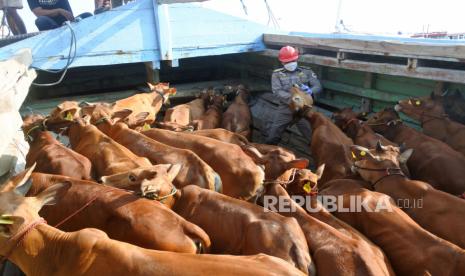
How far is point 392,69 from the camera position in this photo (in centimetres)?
643

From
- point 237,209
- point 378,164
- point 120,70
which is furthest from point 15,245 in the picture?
point 120,70

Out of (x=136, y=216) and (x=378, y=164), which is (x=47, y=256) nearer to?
(x=136, y=216)

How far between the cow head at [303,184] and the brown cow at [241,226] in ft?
3.06

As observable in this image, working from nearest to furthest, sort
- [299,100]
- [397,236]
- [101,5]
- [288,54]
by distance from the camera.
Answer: [397,236]
[299,100]
[288,54]
[101,5]

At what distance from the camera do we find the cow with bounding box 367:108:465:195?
17.3 feet

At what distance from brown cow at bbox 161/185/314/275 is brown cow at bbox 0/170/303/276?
1.93ft

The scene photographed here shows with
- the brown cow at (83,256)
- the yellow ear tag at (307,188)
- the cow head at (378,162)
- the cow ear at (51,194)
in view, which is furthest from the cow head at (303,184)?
the cow ear at (51,194)

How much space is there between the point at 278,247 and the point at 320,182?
8.43 ft

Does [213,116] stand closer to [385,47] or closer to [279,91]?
[279,91]

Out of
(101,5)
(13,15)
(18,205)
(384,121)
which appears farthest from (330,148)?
(13,15)

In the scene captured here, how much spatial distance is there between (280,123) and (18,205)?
521 centimetres

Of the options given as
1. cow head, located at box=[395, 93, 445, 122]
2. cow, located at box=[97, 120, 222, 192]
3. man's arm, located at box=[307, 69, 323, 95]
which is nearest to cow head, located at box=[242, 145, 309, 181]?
cow, located at box=[97, 120, 222, 192]

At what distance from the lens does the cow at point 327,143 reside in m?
6.03

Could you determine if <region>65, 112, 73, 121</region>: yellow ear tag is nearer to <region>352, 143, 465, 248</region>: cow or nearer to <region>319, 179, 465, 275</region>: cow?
<region>319, 179, 465, 275</region>: cow
